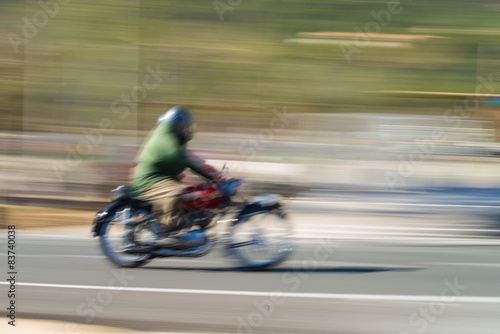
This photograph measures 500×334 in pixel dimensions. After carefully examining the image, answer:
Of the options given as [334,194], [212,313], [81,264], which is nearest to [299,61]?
[334,194]

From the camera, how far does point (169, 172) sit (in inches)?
306

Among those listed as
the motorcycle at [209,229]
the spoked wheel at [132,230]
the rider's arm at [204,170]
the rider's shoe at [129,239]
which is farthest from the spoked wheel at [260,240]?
the rider's shoe at [129,239]

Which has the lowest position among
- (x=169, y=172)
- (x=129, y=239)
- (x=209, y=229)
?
(x=129, y=239)

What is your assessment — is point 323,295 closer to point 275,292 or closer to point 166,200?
point 275,292

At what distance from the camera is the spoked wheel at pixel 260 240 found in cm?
784

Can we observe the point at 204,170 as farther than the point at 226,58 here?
No

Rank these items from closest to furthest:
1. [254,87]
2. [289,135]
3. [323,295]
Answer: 1. [323,295]
2. [289,135]
3. [254,87]

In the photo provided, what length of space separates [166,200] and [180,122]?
2.50 feet

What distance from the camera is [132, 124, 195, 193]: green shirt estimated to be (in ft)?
25.3

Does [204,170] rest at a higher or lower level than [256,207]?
higher

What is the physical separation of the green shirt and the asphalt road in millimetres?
910

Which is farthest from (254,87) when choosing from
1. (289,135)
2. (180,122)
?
(180,122)

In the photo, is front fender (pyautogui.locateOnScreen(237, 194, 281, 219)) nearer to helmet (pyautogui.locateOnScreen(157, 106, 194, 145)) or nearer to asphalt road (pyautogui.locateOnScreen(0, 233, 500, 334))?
asphalt road (pyautogui.locateOnScreen(0, 233, 500, 334))

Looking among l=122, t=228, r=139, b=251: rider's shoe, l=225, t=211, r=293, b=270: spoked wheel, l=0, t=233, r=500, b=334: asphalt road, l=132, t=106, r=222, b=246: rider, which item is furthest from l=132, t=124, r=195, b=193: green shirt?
l=0, t=233, r=500, b=334: asphalt road
